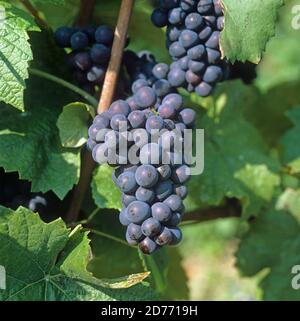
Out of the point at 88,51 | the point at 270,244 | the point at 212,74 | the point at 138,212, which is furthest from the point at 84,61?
the point at 270,244

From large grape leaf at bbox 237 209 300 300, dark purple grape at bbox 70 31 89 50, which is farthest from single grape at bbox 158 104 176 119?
large grape leaf at bbox 237 209 300 300

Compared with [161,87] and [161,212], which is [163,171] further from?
[161,87]

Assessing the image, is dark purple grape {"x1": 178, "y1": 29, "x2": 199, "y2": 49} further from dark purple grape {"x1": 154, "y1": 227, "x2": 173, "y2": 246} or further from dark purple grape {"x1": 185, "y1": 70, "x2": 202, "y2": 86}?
dark purple grape {"x1": 154, "y1": 227, "x2": 173, "y2": 246}

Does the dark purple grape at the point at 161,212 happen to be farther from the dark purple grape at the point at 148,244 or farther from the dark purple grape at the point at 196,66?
the dark purple grape at the point at 196,66

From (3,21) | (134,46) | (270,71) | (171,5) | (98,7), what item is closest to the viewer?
(3,21)

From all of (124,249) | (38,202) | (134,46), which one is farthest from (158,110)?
(134,46)
